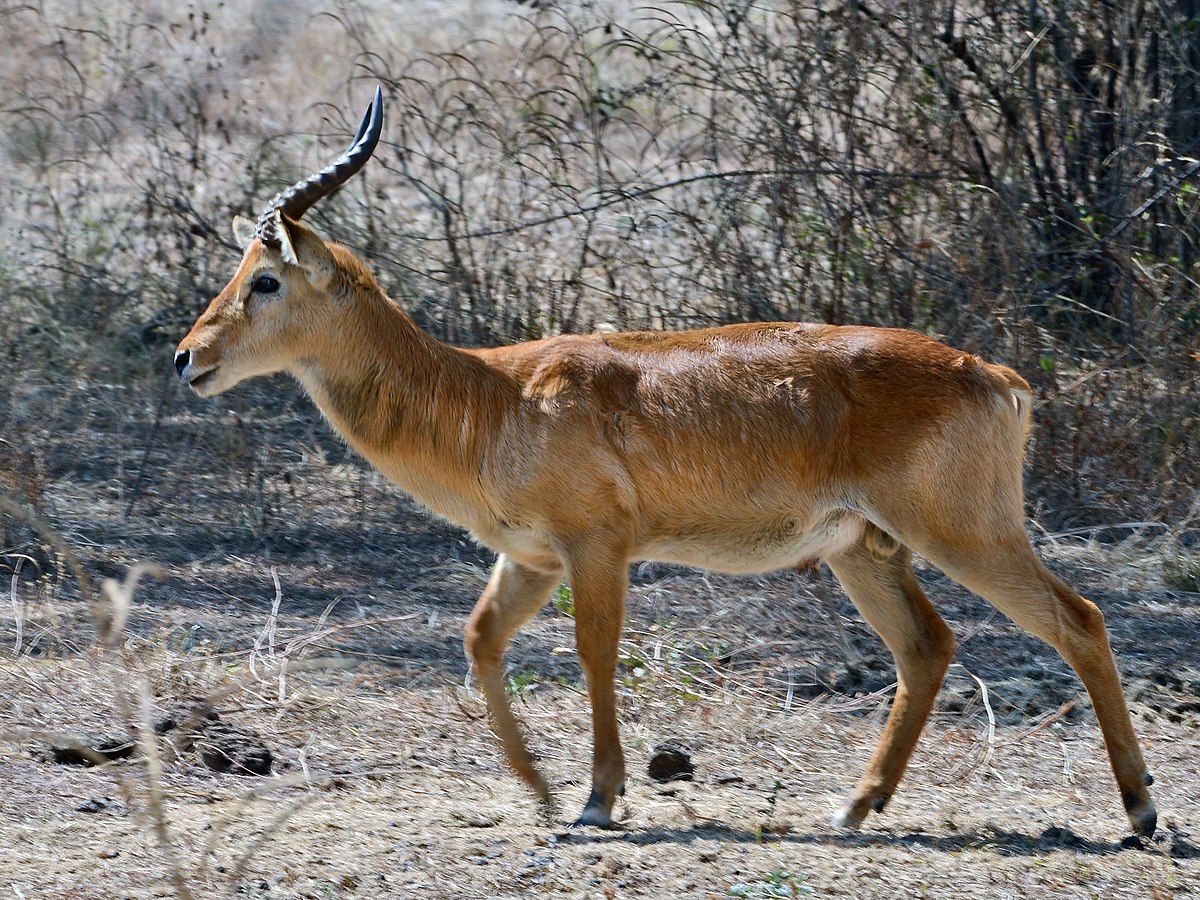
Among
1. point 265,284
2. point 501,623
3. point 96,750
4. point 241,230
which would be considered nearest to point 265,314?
point 265,284

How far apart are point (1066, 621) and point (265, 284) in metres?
3.32

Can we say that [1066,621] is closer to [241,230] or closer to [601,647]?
[601,647]

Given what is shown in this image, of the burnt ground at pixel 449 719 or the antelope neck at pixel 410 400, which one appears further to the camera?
the antelope neck at pixel 410 400

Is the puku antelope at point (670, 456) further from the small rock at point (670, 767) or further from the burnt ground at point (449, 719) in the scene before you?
the small rock at point (670, 767)

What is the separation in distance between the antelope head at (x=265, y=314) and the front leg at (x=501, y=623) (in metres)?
1.22

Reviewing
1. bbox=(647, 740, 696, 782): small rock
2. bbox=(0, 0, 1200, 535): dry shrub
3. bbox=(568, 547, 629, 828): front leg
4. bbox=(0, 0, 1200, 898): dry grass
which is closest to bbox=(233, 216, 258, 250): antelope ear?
bbox=(0, 0, 1200, 898): dry grass

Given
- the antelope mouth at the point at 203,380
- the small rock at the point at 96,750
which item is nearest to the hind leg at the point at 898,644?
the antelope mouth at the point at 203,380

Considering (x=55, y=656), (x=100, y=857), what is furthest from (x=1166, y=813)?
(x=55, y=656)

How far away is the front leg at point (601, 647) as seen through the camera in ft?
18.5

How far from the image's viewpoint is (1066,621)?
5.65m

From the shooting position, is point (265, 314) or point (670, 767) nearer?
point (265, 314)

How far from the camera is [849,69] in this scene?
34.3ft

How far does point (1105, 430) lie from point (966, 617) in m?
2.11

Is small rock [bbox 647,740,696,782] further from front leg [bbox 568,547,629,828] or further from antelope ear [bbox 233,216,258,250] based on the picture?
antelope ear [bbox 233,216,258,250]
